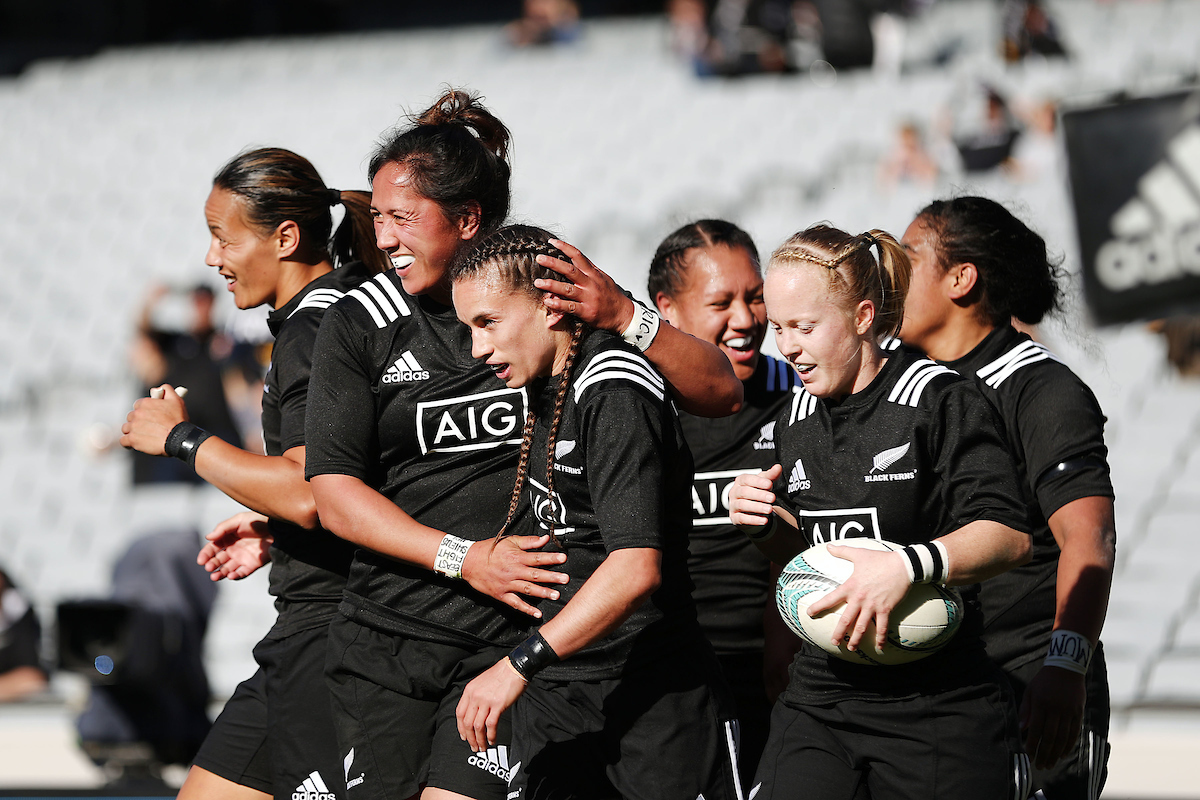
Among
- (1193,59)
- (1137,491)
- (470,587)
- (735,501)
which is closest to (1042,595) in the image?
(735,501)

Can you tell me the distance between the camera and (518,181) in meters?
15.6

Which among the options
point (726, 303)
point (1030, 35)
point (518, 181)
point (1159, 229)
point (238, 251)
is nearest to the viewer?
point (238, 251)

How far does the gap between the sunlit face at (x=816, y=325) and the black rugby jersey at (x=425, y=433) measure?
59 cm

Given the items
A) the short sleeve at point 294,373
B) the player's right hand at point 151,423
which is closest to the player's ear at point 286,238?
the short sleeve at point 294,373

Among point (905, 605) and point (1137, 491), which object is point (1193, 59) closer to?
point (1137, 491)

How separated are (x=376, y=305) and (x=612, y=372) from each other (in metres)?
0.64

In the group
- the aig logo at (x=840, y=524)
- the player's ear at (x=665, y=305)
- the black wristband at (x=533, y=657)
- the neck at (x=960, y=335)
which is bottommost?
the black wristband at (x=533, y=657)

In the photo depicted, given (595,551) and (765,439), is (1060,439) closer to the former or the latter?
(765,439)

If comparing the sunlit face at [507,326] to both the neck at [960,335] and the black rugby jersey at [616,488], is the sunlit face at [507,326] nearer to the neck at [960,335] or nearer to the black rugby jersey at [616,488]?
the black rugby jersey at [616,488]

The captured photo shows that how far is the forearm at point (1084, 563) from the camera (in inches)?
100

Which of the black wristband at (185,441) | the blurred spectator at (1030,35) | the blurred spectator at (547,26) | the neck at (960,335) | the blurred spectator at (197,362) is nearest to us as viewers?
the black wristband at (185,441)

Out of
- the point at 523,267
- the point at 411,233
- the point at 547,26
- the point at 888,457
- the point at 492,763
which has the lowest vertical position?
the point at 492,763

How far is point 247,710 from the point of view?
10.0ft

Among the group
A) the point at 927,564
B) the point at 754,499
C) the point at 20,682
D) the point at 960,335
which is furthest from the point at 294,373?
the point at 20,682
